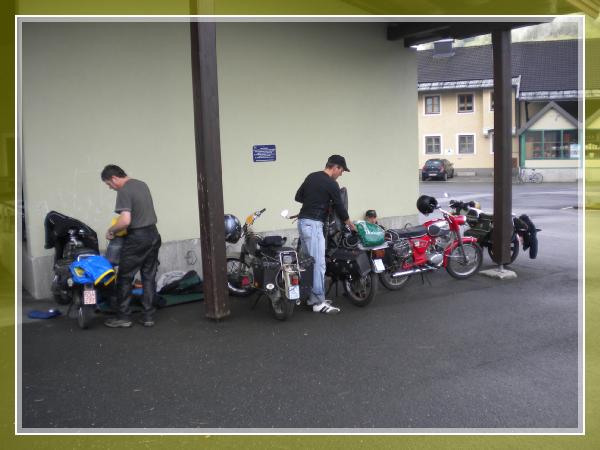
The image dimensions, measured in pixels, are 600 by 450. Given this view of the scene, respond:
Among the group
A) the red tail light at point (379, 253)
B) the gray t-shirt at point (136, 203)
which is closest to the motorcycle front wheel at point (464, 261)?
the red tail light at point (379, 253)

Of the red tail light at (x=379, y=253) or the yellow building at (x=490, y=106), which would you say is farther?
the yellow building at (x=490, y=106)

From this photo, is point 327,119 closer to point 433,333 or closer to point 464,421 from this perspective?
point 433,333

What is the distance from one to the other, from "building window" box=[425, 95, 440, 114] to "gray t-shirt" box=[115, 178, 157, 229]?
131ft

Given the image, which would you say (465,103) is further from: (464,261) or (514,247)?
(464,261)

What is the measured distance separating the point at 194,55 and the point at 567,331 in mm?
4824

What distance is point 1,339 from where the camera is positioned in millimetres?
6938

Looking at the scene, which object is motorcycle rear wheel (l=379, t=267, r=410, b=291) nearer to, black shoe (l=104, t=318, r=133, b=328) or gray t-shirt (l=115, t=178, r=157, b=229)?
gray t-shirt (l=115, t=178, r=157, b=229)

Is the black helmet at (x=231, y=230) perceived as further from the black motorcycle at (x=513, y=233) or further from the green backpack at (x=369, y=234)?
the black motorcycle at (x=513, y=233)

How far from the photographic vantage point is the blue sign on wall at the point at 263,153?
405 inches

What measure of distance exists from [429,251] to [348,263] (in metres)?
1.82

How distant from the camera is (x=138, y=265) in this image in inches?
286

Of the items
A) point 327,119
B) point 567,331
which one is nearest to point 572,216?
point 327,119

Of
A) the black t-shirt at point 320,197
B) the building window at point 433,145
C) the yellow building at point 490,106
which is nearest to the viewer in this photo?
the black t-shirt at point 320,197

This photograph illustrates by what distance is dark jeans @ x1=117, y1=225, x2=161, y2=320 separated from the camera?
7.18 metres
